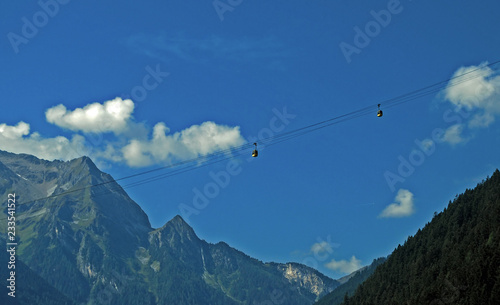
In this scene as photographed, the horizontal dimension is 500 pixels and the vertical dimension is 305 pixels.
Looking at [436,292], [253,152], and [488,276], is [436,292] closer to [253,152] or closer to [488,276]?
[488,276]

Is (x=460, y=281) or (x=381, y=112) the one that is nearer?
(x=381, y=112)

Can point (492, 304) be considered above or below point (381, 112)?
below

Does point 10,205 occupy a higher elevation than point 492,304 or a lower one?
higher

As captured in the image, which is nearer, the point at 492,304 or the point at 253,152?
the point at 253,152

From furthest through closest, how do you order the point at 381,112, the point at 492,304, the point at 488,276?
the point at 488,276 → the point at 492,304 → the point at 381,112

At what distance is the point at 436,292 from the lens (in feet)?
655

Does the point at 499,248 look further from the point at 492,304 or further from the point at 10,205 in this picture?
the point at 10,205

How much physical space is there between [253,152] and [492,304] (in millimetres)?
→ 101321

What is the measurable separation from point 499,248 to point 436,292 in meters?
22.2

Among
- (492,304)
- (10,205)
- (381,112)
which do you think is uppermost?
(10,205)

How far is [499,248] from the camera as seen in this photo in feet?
644

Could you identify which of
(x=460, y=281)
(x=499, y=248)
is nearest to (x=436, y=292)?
(x=460, y=281)

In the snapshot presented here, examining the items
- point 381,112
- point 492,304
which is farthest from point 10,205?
point 492,304

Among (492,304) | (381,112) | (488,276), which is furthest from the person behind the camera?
(488,276)
